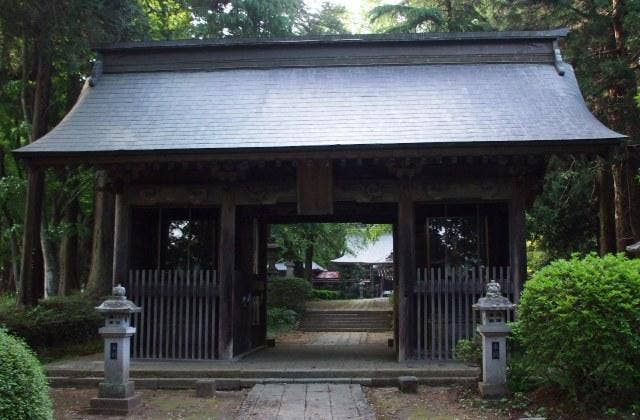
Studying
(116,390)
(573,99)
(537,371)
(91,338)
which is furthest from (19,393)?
(573,99)

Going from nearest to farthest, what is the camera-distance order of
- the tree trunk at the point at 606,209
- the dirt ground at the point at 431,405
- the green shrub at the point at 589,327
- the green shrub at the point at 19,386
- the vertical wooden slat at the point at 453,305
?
the green shrub at the point at 19,386 → the green shrub at the point at 589,327 → the dirt ground at the point at 431,405 → the vertical wooden slat at the point at 453,305 → the tree trunk at the point at 606,209

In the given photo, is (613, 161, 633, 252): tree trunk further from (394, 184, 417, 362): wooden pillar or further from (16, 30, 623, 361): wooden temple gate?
(394, 184, 417, 362): wooden pillar

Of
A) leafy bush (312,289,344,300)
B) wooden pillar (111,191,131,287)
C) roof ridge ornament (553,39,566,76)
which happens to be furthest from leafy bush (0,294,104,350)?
leafy bush (312,289,344,300)

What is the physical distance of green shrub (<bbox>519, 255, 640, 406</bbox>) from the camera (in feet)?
21.4

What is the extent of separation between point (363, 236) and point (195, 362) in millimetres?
34894

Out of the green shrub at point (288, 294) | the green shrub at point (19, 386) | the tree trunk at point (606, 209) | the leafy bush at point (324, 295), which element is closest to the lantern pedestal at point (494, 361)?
the green shrub at point (19, 386)

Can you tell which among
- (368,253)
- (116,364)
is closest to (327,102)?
(116,364)

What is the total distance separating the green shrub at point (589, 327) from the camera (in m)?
6.52

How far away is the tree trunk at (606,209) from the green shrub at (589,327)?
9.42 m

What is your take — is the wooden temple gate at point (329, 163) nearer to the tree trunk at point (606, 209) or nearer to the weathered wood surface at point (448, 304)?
the weathered wood surface at point (448, 304)

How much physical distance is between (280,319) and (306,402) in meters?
14.7

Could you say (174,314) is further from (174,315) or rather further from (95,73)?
(95,73)

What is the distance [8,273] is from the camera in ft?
97.3

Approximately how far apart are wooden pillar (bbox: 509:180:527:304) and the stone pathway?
11.6ft
